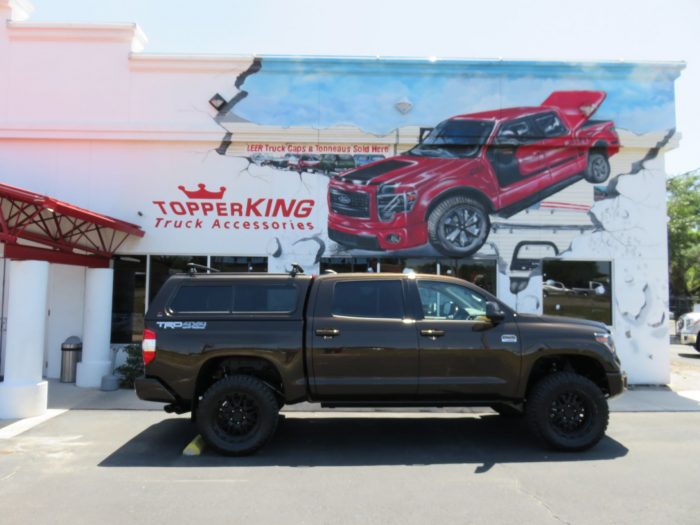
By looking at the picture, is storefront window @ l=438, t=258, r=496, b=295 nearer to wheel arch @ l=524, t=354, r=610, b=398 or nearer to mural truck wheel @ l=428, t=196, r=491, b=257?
mural truck wheel @ l=428, t=196, r=491, b=257

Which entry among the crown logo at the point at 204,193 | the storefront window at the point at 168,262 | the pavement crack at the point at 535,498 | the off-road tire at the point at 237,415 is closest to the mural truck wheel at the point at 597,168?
the crown logo at the point at 204,193

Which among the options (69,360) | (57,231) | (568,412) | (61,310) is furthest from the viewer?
(61,310)

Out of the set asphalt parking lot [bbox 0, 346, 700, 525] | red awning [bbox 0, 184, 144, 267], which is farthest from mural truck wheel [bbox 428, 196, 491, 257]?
red awning [bbox 0, 184, 144, 267]

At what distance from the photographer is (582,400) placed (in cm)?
645

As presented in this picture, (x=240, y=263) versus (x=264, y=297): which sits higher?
(x=240, y=263)

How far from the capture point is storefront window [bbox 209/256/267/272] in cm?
1145

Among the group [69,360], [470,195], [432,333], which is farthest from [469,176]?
[69,360]

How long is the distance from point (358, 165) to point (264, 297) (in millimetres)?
5676

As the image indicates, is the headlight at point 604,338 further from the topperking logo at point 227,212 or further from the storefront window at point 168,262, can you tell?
the storefront window at point 168,262

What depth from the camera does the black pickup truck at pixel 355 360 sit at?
6328 millimetres

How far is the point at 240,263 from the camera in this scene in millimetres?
11477

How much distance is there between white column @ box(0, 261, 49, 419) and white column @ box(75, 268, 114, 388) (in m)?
1.98

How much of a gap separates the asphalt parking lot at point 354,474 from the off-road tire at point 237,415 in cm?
18

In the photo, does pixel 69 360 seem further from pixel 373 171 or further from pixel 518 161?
pixel 518 161
